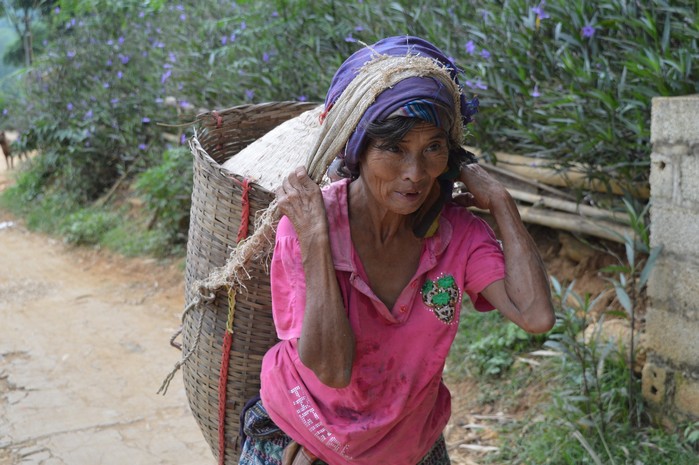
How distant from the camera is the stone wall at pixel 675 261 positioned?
3.15 m

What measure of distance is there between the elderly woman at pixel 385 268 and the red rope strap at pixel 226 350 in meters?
0.24

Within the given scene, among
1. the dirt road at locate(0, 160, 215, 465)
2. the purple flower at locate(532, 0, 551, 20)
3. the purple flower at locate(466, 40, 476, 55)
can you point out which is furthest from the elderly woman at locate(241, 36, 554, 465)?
the purple flower at locate(466, 40, 476, 55)

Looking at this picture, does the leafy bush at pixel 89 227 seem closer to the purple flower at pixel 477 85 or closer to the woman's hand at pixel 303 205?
the purple flower at pixel 477 85

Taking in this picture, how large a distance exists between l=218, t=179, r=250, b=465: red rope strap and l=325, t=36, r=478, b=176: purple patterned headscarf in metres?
0.36

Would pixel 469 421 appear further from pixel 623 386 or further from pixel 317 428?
pixel 317 428

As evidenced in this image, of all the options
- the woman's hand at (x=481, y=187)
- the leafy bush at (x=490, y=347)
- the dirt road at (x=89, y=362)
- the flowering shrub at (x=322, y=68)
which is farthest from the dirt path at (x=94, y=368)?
the woman's hand at (x=481, y=187)

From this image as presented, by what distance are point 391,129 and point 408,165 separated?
0.10 metres

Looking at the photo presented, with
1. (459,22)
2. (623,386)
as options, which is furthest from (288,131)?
(459,22)

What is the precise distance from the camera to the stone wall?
3148 mm

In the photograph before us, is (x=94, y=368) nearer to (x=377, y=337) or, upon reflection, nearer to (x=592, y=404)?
(x=592, y=404)

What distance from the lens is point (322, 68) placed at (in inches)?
236

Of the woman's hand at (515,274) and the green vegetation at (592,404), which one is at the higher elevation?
the woman's hand at (515,274)

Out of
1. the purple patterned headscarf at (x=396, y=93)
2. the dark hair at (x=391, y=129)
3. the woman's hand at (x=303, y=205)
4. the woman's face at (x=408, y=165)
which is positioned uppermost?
the purple patterned headscarf at (x=396, y=93)

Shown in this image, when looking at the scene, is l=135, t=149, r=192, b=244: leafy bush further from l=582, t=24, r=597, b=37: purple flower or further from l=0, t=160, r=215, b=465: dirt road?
l=582, t=24, r=597, b=37: purple flower
